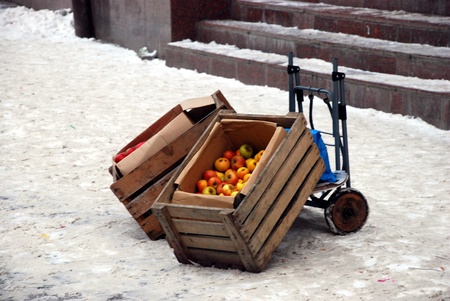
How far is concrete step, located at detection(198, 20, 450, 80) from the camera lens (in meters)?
9.83

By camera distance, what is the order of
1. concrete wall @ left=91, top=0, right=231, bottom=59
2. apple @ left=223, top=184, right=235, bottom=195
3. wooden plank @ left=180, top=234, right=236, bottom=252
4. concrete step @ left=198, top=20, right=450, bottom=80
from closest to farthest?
wooden plank @ left=180, top=234, right=236, bottom=252 → apple @ left=223, top=184, right=235, bottom=195 → concrete step @ left=198, top=20, right=450, bottom=80 → concrete wall @ left=91, top=0, right=231, bottom=59

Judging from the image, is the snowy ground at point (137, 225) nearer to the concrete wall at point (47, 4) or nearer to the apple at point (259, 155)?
the apple at point (259, 155)

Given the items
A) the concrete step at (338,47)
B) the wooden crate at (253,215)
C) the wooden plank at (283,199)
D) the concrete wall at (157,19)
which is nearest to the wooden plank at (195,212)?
the wooden crate at (253,215)

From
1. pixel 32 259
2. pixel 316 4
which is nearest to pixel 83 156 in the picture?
pixel 32 259

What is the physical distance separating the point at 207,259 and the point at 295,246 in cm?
71

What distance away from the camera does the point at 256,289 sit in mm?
5043

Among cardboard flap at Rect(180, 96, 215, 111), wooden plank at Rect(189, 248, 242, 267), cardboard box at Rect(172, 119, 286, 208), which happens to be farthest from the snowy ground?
cardboard flap at Rect(180, 96, 215, 111)

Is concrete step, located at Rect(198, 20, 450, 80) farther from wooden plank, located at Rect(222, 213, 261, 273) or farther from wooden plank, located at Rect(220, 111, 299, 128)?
wooden plank, located at Rect(222, 213, 261, 273)

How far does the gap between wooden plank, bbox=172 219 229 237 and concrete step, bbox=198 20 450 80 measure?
5.20m

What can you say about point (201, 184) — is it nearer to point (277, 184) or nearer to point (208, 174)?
point (208, 174)

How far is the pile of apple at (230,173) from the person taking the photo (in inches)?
220

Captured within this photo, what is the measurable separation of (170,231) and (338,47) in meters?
6.08

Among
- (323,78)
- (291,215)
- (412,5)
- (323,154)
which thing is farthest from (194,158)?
(412,5)

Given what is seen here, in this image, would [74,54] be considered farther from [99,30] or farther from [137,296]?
[137,296]
